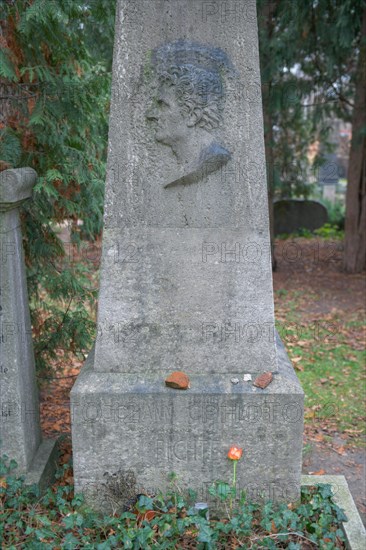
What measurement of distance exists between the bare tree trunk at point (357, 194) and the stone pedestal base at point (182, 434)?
7260 millimetres

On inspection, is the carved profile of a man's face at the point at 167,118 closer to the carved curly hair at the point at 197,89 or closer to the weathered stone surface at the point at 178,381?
the carved curly hair at the point at 197,89

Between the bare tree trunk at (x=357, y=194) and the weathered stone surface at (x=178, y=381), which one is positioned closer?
the weathered stone surface at (x=178, y=381)

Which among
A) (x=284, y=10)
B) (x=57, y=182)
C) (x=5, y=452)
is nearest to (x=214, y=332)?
(x=5, y=452)

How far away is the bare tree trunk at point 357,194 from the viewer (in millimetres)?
9047

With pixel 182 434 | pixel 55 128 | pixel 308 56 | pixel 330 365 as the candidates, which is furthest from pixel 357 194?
pixel 182 434

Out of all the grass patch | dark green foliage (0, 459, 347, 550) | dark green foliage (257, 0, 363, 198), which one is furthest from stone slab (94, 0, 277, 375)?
dark green foliage (257, 0, 363, 198)

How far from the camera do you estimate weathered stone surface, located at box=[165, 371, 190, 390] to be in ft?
8.85

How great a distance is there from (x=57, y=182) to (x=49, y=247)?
0.53 metres

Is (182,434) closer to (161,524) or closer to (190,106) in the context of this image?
(161,524)

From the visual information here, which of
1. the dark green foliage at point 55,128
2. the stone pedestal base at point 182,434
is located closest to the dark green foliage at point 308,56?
the dark green foliage at point 55,128

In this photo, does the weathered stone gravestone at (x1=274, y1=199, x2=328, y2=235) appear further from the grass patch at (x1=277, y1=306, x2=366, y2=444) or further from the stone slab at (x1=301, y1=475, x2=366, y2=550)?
the stone slab at (x1=301, y1=475, x2=366, y2=550)

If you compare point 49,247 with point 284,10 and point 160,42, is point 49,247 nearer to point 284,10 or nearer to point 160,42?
point 160,42

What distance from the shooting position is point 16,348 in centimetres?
285

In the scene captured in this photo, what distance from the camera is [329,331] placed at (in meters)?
7.16
